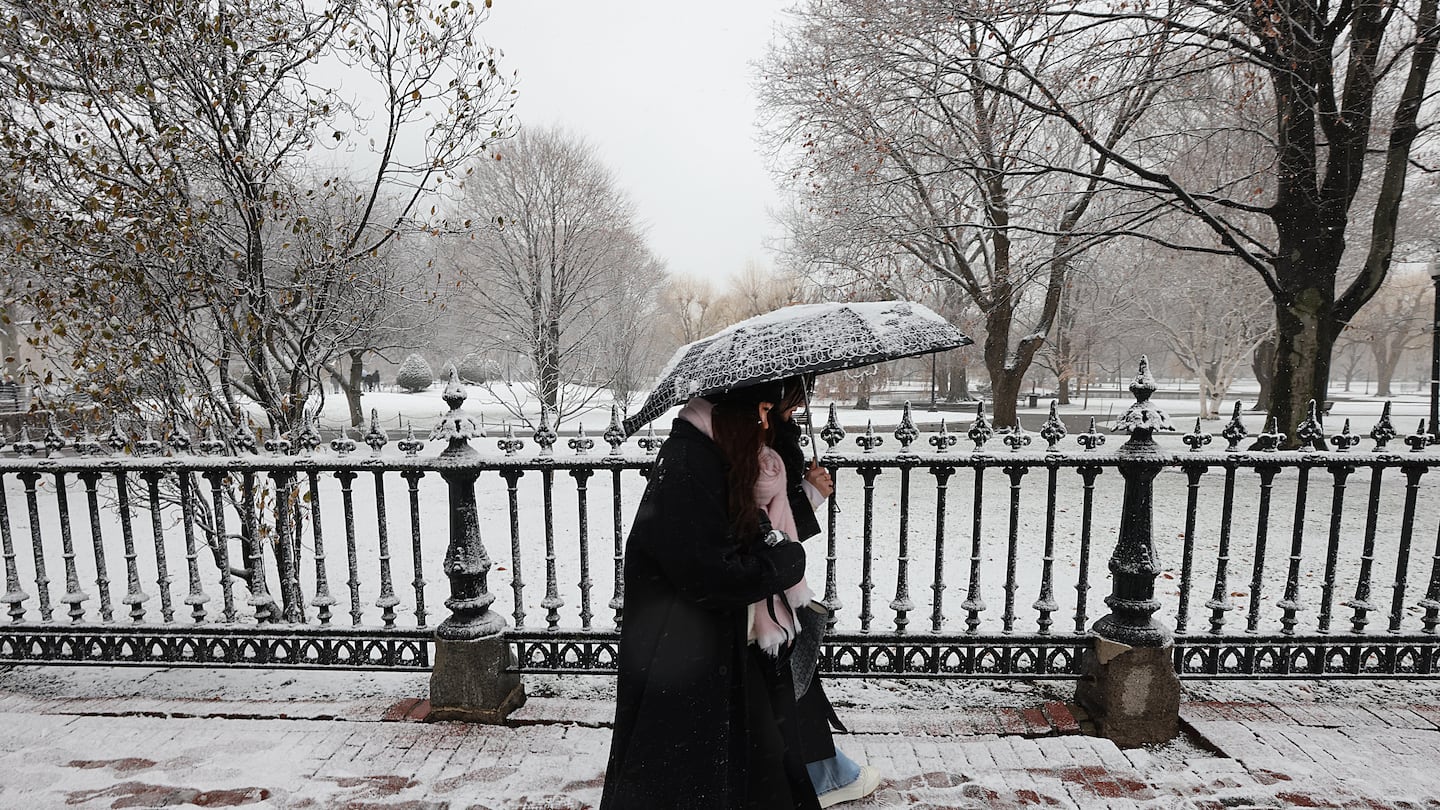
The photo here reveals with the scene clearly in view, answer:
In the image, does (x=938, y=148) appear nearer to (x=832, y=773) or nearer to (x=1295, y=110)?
(x=1295, y=110)

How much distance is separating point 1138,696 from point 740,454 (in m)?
2.65

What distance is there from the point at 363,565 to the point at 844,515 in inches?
278

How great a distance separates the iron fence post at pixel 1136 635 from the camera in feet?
10.9

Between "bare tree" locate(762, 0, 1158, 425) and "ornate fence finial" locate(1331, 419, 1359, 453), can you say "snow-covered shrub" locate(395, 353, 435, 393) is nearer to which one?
"bare tree" locate(762, 0, 1158, 425)

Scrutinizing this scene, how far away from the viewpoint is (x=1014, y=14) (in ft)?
34.2

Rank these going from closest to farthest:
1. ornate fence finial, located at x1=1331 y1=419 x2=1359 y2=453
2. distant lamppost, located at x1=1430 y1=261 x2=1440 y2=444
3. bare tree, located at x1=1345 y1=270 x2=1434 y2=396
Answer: ornate fence finial, located at x1=1331 y1=419 x2=1359 y2=453, distant lamppost, located at x1=1430 y1=261 x2=1440 y2=444, bare tree, located at x1=1345 y1=270 x2=1434 y2=396

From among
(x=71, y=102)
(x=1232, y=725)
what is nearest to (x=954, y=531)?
(x=1232, y=725)

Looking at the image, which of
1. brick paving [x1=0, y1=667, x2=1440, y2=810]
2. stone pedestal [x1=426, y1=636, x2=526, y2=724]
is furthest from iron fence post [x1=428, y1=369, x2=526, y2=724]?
brick paving [x1=0, y1=667, x2=1440, y2=810]

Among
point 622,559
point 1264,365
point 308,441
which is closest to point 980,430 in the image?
point 622,559

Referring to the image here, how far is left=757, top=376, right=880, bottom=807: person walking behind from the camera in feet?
7.82

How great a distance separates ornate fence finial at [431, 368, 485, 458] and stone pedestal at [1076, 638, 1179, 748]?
342cm

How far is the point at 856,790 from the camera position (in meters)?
2.88

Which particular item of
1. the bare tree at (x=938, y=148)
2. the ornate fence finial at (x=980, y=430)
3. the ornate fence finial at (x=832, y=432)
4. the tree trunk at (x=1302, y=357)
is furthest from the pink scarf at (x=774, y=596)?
the tree trunk at (x=1302, y=357)

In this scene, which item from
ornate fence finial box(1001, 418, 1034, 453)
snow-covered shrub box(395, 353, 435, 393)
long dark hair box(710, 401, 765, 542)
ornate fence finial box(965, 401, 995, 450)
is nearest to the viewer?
long dark hair box(710, 401, 765, 542)
